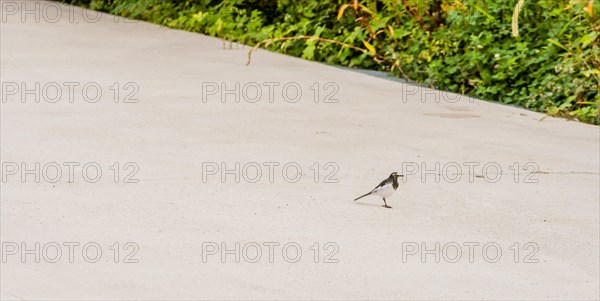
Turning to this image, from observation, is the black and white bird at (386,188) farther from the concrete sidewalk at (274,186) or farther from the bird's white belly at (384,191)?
the concrete sidewalk at (274,186)

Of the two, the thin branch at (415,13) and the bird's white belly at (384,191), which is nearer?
the bird's white belly at (384,191)

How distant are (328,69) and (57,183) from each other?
440 cm

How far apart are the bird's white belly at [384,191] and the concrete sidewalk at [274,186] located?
12 cm

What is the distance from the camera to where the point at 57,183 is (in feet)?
23.9

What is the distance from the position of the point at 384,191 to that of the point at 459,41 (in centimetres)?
401

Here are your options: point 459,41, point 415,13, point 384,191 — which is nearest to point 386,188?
point 384,191

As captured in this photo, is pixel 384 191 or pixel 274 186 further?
pixel 274 186

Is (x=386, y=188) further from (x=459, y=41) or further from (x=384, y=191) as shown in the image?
(x=459, y=41)

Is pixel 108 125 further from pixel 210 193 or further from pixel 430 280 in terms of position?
pixel 430 280

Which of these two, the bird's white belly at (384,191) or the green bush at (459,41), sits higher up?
the green bush at (459,41)

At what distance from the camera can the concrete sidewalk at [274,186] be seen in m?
5.82

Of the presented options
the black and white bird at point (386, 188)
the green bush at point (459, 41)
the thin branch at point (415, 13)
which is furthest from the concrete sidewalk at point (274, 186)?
the thin branch at point (415, 13)

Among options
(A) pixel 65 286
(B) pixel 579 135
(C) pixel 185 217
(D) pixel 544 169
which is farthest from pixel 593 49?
(A) pixel 65 286

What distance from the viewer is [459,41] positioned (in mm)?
10664
